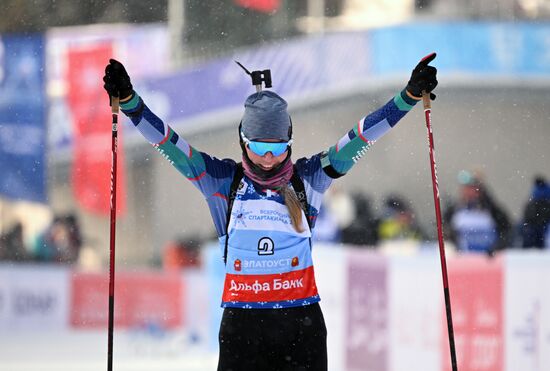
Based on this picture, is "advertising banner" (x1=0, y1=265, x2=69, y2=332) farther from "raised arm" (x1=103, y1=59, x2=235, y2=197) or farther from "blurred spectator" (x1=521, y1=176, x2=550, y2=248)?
"raised arm" (x1=103, y1=59, x2=235, y2=197)

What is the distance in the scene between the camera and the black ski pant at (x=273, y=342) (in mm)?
3479

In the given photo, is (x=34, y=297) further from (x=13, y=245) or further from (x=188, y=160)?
(x=188, y=160)

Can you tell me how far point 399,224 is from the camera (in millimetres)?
9000

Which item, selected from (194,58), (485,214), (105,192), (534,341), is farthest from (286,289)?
(105,192)

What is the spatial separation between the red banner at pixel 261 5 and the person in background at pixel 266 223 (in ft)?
10.0

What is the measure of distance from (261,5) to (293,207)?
11.6 ft

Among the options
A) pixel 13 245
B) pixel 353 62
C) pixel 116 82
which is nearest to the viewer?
pixel 116 82

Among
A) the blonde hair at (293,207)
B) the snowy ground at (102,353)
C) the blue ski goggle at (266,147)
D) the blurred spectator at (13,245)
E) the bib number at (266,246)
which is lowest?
the snowy ground at (102,353)

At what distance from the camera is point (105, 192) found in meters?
9.12

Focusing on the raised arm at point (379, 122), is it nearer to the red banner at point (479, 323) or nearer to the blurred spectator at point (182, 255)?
the red banner at point (479, 323)

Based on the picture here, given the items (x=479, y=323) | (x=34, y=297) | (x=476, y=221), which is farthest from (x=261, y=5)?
(x=34, y=297)

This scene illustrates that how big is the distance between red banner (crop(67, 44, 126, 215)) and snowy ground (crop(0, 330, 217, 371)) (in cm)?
108

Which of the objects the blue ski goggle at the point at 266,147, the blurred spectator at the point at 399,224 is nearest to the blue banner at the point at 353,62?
the blurred spectator at the point at 399,224

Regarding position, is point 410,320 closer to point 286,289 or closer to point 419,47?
point 286,289
